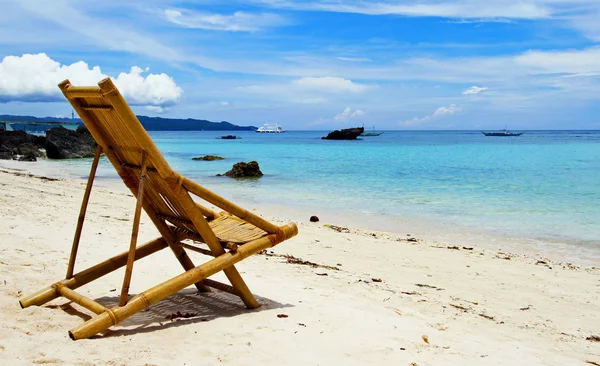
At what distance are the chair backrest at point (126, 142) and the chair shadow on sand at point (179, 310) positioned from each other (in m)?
0.66

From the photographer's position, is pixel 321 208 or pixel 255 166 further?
pixel 255 166

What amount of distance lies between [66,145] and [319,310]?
33.6 m

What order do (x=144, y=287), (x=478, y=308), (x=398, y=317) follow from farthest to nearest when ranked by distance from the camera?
(x=478, y=308) → (x=144, y=287) → (x=398, y=317)

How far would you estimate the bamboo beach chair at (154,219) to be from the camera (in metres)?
3.34

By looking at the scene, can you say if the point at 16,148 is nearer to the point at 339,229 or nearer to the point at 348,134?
the point at 339,229

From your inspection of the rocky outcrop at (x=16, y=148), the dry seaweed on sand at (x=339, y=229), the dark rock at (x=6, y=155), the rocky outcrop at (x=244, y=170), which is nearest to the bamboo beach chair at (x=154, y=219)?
the dry seaweed on sand at (x=339, y=229)

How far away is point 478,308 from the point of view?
5066 millimetres

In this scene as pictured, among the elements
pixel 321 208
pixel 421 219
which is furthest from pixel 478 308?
pixel 321 208

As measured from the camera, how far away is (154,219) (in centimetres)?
413

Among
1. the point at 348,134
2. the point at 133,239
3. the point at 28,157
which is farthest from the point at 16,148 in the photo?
the point at 348,134

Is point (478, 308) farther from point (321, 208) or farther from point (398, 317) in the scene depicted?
point (321, 208)

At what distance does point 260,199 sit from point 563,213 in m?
8.43

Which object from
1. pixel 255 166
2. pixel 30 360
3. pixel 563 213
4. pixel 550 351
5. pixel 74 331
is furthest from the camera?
pixel 255 166

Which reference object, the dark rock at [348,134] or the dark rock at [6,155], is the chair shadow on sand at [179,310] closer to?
the dark rock at [6,155]
